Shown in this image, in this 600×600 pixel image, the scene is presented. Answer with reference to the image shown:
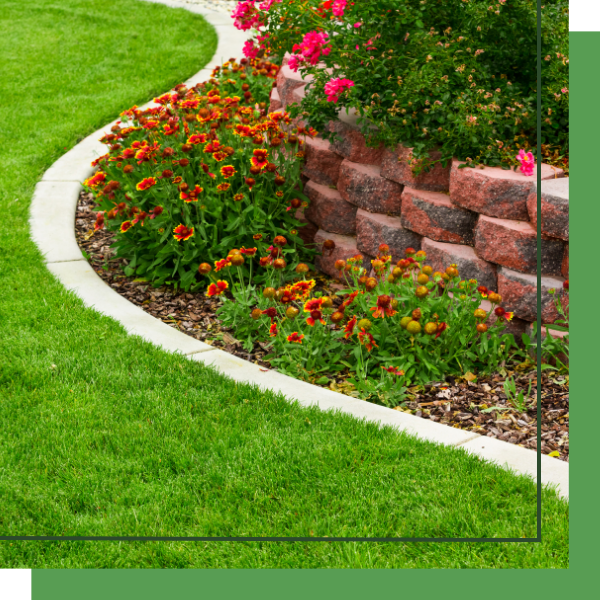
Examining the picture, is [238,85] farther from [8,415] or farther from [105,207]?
[8,415]

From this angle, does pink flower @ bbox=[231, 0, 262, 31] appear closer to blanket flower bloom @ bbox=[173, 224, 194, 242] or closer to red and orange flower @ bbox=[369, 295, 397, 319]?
blanket flower bloom @ bbox=[173, 224, 194, 242]

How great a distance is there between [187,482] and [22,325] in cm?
154

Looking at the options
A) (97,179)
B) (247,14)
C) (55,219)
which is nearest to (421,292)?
(97,179)

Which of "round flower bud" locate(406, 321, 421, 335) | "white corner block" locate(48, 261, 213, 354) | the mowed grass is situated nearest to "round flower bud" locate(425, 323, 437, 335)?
"round flower bud" locate(406, 321, 421, 335)

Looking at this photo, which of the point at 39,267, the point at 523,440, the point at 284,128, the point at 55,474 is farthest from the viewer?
the point at 284,128

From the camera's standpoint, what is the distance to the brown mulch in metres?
3.12

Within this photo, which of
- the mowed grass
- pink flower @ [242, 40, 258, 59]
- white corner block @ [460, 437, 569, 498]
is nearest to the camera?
the mowed grass

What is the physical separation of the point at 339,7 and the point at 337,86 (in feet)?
1.65

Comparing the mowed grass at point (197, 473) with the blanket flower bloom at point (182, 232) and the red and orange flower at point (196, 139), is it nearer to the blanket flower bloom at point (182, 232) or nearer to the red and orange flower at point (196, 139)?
the blanket flower bloom at point (182, 232)

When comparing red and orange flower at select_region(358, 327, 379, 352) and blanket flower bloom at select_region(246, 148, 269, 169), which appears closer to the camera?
Answer: red and orange flower at select_region(358, 327, 379, 352)

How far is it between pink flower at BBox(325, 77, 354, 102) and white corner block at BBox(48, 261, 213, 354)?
1502mm

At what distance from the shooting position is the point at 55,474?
9.23 ft

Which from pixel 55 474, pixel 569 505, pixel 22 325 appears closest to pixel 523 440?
pixel 569 505

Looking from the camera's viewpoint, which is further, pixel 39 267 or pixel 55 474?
pixel 39 267
